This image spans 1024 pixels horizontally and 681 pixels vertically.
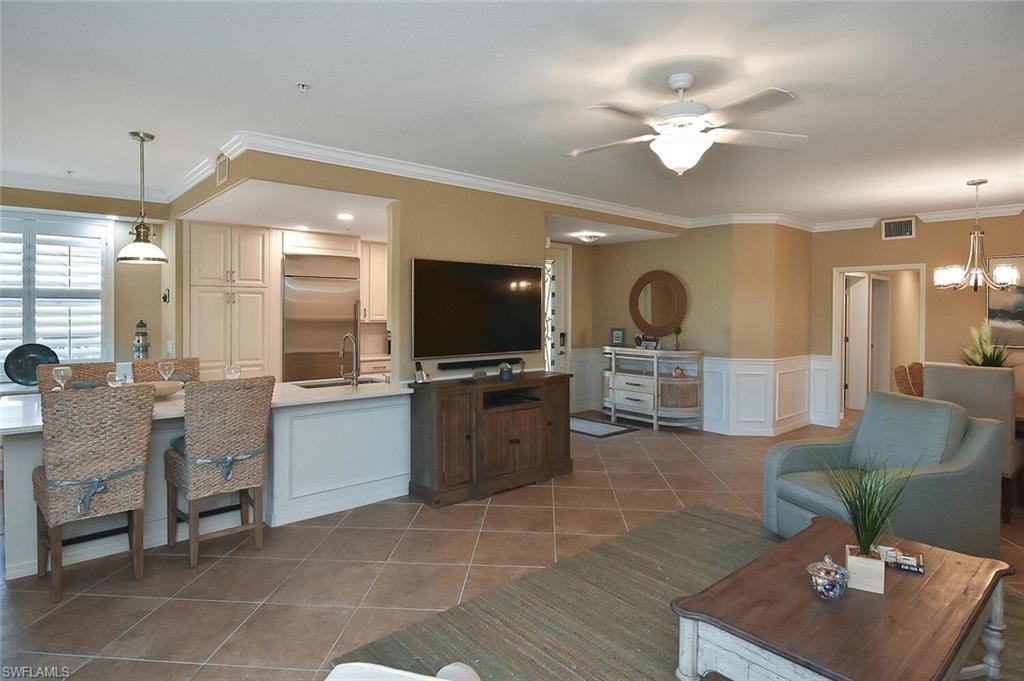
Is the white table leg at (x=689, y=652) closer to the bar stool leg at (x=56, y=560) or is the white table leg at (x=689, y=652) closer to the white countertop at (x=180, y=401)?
the white countertop at (x=180, y=401)

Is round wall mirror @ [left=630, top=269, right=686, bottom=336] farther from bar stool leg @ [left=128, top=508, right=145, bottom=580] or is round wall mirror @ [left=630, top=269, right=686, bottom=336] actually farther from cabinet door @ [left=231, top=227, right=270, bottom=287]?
bar stool leg @ [left=128, top=508, right=145, bottom=580]

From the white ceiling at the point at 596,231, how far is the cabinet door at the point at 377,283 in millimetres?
1977

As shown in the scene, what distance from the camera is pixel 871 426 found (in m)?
3.57

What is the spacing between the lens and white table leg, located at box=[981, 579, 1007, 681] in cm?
207

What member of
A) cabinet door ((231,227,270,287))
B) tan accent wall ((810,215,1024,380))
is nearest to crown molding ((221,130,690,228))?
cabinet door ((231,227,270,287))

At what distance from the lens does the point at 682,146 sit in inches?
103

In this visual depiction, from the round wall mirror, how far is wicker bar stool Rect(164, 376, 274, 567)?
5.18 meters

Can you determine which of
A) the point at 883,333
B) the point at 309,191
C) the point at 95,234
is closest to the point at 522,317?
the point at 309,191

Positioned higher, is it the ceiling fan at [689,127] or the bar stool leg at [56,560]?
the ceiling fan at [689,127]

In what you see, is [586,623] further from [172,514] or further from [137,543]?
[172,514]

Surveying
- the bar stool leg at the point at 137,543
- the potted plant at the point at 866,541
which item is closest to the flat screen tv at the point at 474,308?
the bar stool leg at the point at 137,543

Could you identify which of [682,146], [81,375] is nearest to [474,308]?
[682,146]

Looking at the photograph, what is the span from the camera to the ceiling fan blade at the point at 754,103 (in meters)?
2.23

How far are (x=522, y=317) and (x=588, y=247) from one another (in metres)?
3.39
